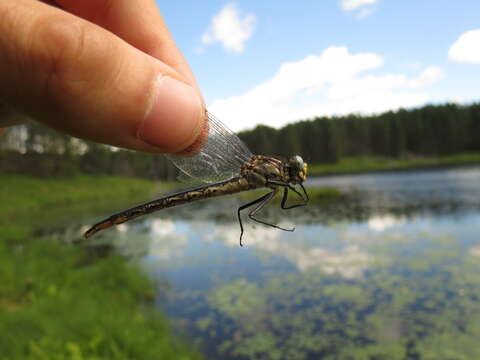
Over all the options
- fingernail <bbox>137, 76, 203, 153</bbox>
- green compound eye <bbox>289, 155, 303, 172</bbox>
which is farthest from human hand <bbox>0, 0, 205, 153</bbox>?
green compound eye <bbox>289, 155, 303, 172</bbox>

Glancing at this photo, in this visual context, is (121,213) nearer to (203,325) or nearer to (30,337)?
(30,337)

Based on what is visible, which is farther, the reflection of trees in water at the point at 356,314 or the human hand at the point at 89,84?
the reflection of trees in water at the point at 356,314

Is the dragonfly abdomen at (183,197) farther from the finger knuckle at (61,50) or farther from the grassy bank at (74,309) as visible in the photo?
the grassy bank at (74,309)

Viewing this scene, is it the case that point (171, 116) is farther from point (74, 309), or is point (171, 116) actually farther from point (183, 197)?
point (74, 309)

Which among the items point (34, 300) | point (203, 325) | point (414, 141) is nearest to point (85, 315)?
point (34, 300)

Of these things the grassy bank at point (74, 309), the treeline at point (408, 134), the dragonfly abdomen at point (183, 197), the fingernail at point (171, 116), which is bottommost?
the grassy bank at point (74, 309)

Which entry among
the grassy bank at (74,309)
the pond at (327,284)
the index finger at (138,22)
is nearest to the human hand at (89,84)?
the index finger at (138,22)

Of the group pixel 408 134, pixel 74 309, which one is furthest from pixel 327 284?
pixel 408 134
